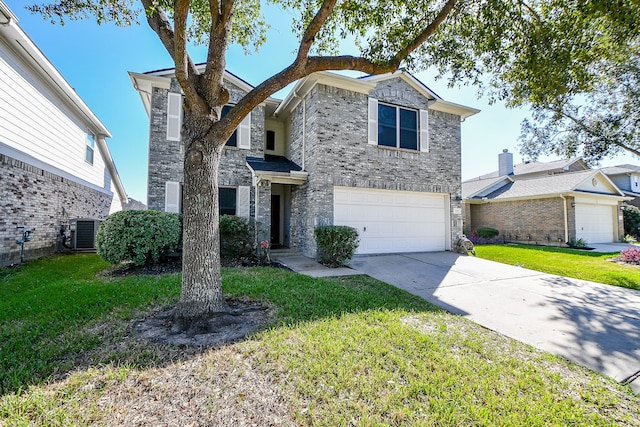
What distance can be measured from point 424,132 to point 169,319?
10.2 m

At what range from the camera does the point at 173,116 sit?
955 cm

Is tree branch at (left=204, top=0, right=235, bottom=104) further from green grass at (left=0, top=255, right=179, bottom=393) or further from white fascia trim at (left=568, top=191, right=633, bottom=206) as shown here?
white fascia trim at (left=568, top=191, right=633, bottom=206)

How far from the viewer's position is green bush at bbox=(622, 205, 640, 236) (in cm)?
1858

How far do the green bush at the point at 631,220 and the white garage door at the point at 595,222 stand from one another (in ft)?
10.8

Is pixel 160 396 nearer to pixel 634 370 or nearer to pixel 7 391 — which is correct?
pixel 7 391

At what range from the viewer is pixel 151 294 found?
488 cm

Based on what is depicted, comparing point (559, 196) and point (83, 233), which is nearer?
point (83, 233)

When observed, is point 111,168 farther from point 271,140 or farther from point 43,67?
point 271,140

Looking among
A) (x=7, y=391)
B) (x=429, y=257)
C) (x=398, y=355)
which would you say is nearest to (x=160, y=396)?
(x=7, y=391)

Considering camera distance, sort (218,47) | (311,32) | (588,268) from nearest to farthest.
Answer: (218,47) → (311,32) → (588,268)

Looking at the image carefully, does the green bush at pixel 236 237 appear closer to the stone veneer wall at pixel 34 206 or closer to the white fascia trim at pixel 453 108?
the stone veneer wall at pixel 34 206

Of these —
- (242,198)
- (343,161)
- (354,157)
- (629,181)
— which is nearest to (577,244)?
(354,157)

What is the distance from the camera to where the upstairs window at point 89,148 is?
12023mm

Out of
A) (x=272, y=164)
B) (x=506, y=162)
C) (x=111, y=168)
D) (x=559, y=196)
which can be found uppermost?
(x=506, y=162)
